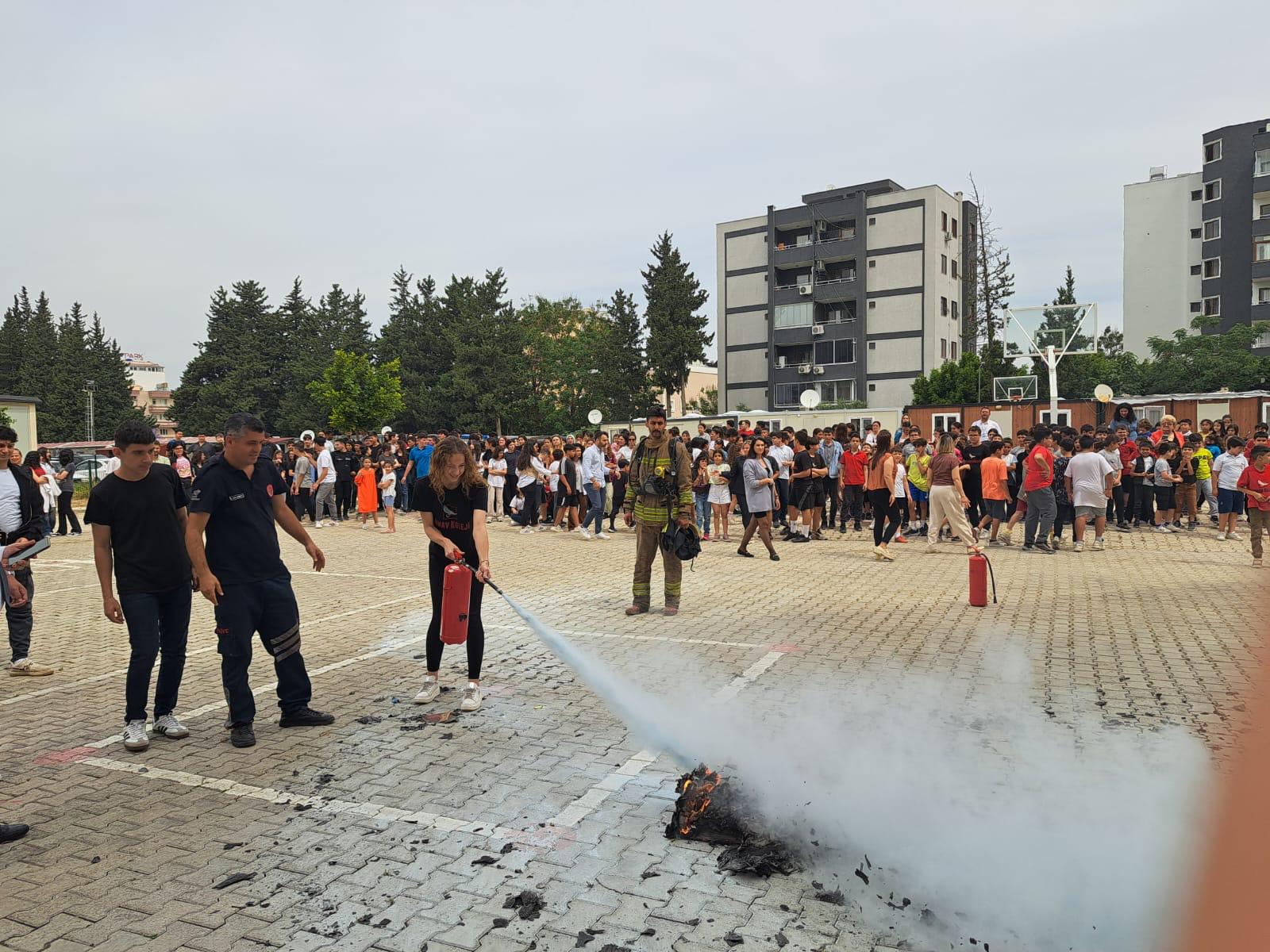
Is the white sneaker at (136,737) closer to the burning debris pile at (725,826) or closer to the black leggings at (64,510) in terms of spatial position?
the burning debris pile at (725,826)

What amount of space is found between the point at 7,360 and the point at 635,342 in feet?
192

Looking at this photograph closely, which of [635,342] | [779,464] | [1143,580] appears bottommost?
[1143,580]

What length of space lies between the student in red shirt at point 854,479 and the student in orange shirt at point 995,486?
7.63ft

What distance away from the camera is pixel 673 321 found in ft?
206

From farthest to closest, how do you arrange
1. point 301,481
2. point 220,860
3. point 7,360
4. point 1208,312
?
point 7,360, point 1208,312, point 301,481, point 220,860

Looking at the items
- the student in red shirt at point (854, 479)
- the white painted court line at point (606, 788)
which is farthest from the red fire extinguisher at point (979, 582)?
the student in red shirt at point (854, 479)

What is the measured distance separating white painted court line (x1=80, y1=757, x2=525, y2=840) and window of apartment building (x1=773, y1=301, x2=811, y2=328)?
→ 6056cm

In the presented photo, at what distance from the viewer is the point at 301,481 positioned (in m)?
20.6

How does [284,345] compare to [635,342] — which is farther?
[284,345]

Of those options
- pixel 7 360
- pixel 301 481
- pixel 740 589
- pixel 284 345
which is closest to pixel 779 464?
pixel 740 589

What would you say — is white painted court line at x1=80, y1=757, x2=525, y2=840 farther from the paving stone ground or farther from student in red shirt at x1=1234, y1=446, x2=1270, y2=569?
student in red shirt at x1=1234, y1=446, x2=1270, y2=569

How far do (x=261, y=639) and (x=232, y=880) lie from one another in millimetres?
2149

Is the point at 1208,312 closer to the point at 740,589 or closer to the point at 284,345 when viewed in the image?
the point at 740,589

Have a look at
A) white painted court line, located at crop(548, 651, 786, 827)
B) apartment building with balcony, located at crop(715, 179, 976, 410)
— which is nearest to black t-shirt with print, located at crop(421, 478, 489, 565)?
white painted court line, located at crop(548, 651, 786, 827)
